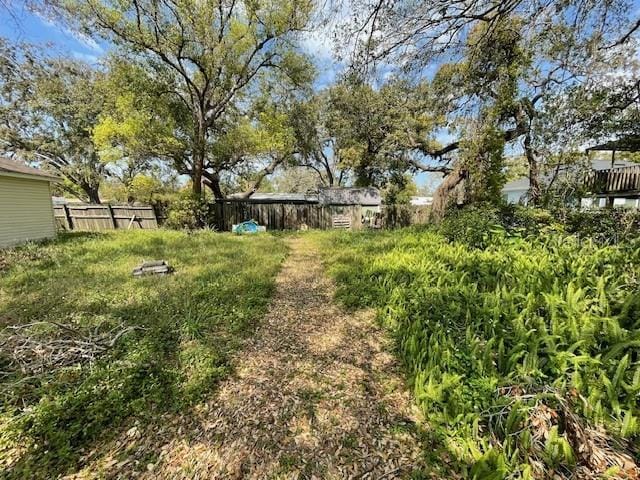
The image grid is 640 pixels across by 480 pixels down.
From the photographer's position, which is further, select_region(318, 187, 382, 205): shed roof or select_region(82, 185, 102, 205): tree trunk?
select_region(318, 187, 382, 205): shed roof

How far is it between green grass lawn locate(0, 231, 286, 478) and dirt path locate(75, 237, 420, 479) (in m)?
0.31

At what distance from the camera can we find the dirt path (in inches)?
65.5

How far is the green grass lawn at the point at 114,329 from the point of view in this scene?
187 centimetres

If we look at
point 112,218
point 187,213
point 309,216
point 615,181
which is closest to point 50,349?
point 187,213

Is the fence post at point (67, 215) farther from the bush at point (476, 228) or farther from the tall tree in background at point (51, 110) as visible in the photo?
the bush at point (476, 228)

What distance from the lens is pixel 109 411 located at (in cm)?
201

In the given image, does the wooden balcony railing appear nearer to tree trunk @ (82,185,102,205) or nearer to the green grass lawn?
the green grass lawn

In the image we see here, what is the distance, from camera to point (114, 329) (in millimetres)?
2957

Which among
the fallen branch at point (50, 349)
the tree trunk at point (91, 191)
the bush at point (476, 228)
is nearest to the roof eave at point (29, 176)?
the fallen branch at point (50, 349)

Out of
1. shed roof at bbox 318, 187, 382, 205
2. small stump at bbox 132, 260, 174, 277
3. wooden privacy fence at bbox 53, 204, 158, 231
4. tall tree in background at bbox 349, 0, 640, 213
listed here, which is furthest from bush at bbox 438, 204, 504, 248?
shed roof at bbox 318, 187, 382, 205

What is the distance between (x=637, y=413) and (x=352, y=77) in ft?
15.6

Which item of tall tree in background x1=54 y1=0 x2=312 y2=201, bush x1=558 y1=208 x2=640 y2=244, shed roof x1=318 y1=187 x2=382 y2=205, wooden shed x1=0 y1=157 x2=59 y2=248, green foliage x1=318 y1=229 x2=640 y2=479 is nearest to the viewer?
green foliage x1=318 y1=229 x2=640 y2=479

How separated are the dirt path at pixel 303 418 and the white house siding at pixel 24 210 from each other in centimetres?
908

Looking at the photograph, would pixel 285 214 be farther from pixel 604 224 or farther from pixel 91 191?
pixel 91 191
